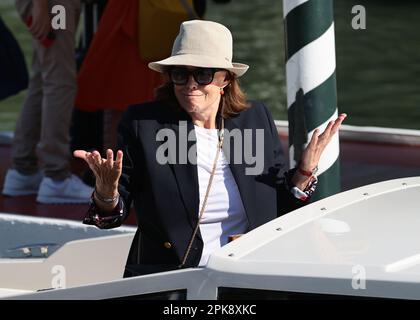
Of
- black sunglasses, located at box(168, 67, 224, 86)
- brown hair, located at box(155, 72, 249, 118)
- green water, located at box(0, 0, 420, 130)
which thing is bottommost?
green water, located at box(0, 0, 420, 130)

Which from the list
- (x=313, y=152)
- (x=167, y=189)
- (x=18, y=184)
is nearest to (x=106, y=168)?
(x=167, y=189)

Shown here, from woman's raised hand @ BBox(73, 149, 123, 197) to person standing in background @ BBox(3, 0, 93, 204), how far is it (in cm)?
304

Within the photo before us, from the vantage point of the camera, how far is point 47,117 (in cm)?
738

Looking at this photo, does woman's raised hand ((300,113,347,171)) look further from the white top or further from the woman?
the white top

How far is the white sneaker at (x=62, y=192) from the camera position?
754 centimetres

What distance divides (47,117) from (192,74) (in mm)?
3123

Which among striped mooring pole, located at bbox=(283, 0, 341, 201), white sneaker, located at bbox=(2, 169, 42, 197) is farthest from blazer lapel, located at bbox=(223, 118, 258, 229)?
white sneaker, located at bbox=(2, 169, 42, 197)

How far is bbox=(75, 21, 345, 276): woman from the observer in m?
4.26

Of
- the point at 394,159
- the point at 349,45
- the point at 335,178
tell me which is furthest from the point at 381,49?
the point at 335,178

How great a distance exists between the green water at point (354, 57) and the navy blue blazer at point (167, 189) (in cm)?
955

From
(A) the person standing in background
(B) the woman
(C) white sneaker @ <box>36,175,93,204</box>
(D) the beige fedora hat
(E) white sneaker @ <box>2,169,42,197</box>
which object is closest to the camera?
(B) the woman

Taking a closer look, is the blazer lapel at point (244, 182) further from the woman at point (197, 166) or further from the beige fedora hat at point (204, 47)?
the beige fedora hat at point (204, 47)

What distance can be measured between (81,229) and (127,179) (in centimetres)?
153
